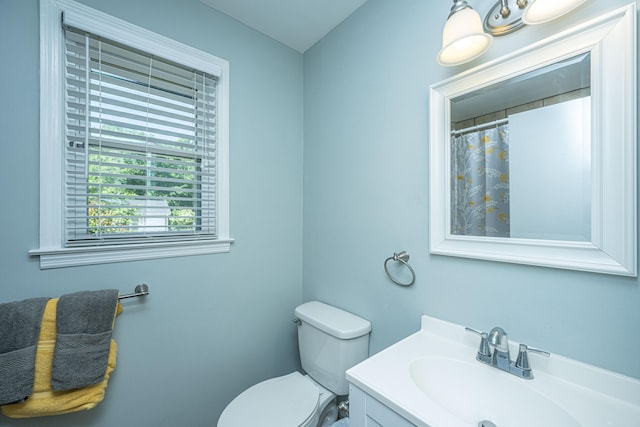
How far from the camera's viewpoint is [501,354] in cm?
80

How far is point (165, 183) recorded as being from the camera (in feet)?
4.20

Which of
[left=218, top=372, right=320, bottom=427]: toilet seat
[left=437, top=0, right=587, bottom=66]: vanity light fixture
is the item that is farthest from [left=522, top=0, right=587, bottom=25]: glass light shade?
[left=218, top=372, right=320, bottom=427]: toilet seat

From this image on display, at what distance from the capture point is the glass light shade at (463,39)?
80 centimetres

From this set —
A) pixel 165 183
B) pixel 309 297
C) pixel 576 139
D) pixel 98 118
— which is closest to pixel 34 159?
pixel 98 118

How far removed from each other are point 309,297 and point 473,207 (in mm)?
1131

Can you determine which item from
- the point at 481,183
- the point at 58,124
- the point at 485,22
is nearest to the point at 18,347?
the point at 58,124

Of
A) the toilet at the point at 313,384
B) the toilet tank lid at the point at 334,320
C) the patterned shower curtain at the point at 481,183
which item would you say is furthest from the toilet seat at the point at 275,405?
the patterned shower curtain at the point at 481,183

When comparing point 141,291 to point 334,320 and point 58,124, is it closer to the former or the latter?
point 58,124

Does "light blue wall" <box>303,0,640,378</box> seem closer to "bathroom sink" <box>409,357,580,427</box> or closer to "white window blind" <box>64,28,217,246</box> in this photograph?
"bathroom sink" <box>409,357,580,427</box>

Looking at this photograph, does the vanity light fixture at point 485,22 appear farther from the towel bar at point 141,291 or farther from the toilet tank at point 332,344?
the towel bar at point 141,291

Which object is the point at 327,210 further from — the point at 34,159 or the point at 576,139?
the point at 34,159

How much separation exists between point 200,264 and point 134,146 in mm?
640

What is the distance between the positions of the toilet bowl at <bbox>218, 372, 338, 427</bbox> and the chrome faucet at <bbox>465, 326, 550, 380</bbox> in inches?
29.4

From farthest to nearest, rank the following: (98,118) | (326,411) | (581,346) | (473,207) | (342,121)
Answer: (342,121) < (326,411) < (98,118) < (473,207) < (581,346)
